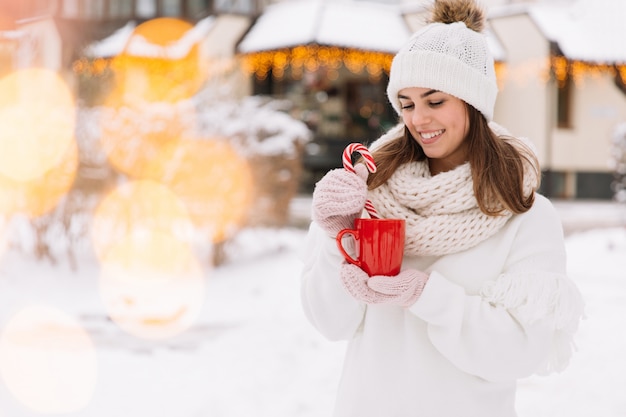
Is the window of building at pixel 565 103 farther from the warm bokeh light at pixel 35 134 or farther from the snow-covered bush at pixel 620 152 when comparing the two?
the warm bokeh light at pixel 35 134

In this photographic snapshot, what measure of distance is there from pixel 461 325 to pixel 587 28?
1947 cm

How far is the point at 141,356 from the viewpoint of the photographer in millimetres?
5566

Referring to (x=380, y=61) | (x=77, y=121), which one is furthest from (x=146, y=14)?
(x=77, y=121)

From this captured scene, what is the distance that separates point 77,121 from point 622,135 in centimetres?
722

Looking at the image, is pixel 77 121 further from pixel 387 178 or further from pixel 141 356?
pixel 387 178

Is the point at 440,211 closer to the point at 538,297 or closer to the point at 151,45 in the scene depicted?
the point at 538,297

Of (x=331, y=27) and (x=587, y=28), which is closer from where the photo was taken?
(x=331, y=27)

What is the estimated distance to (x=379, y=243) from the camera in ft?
5.93

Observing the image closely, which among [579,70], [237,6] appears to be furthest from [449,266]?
[237,6]

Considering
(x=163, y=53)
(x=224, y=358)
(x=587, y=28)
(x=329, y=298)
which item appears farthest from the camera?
(x=163, y=53)

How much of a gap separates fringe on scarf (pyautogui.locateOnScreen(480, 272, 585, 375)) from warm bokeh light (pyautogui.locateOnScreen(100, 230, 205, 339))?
492 cm

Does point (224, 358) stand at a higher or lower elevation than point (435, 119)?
lower

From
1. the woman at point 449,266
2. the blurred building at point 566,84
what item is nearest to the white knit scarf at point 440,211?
the woman at point 449,266

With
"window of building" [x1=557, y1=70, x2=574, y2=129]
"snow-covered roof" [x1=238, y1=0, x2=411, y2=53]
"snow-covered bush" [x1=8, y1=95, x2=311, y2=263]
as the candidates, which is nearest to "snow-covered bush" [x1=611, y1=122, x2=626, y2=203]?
"snow-covered bush" [x1=8, y1=95, x2=311, y2=263]
